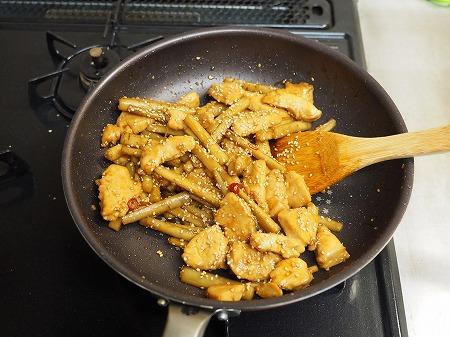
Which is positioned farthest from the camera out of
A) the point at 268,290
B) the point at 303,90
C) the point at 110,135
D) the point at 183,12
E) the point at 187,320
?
the point at 183,12

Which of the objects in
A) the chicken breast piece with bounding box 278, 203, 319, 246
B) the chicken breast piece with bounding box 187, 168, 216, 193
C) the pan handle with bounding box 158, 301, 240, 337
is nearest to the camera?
the pan handle with bounding box 158, 301, 240, 337

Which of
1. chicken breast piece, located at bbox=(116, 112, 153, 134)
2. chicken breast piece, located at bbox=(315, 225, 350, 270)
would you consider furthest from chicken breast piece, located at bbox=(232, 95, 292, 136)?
chicken breast piece, located at bbox=(315, 225, 350, 270)

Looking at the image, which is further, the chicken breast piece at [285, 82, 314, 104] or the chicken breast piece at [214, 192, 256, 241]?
the chicken breast piece at [285, 82, 314, 104]

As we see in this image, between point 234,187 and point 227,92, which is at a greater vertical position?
point 227,92

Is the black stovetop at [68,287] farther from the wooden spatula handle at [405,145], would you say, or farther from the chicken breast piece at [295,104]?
the chicken breast piece at [295,104]

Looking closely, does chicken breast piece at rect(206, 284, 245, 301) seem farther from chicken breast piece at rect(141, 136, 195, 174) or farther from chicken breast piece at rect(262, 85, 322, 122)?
chicken breast piece at rect(262, 85, 322, 122)

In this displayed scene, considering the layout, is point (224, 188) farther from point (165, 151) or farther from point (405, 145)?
point (405, 145)

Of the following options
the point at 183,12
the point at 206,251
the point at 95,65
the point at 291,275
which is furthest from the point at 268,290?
the point at 183,12
